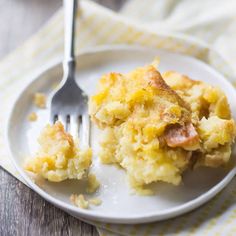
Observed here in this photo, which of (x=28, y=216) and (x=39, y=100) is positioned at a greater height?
(x=39, y=100)

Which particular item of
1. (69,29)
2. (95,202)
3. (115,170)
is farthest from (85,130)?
(69,29)

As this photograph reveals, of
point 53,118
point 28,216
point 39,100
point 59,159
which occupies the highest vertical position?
point 39,100

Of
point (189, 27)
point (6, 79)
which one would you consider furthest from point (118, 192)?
point (189, 27)

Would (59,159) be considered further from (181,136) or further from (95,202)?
(181,136)

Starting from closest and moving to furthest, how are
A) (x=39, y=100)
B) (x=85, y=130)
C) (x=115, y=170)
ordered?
1. (x=115, y=170)
2. (x=85, y=130)
3. (x=39, y=100)

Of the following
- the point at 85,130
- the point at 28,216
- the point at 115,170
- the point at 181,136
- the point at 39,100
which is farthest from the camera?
Answer: the point at 39,100

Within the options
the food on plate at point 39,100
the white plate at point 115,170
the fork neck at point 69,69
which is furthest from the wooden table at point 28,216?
the fork neck at point 69,69
